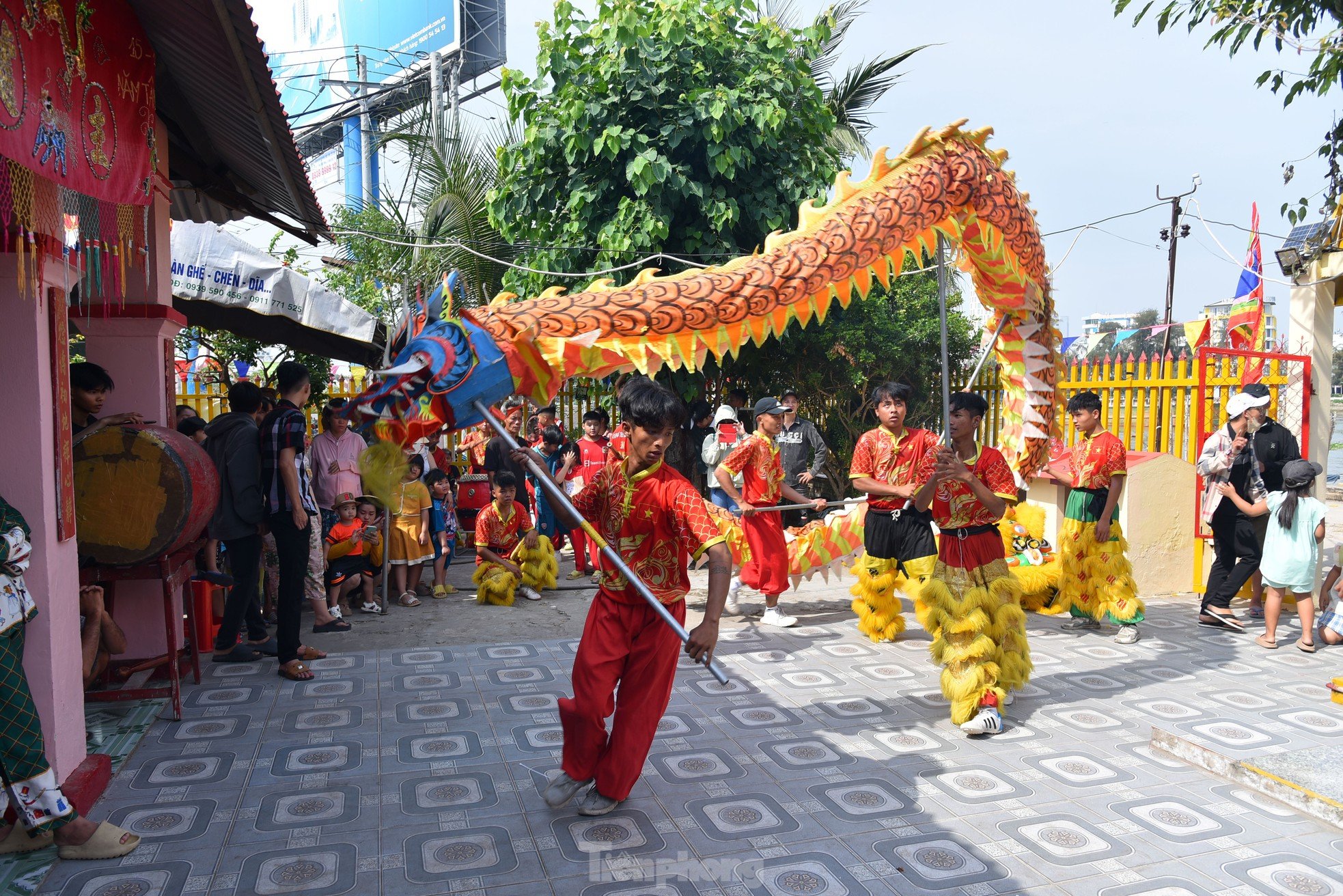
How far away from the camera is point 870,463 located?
19.1 ft

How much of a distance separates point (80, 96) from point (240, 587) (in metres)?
3.09

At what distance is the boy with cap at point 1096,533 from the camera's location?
6215 millimetres

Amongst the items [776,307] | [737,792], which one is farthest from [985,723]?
[776,307]

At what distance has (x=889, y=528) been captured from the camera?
636cm

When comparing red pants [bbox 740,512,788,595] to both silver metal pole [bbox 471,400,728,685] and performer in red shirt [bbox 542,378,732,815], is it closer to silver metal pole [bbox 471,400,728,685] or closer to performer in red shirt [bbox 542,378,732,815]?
performer in red shirt [bbox 542,378,732,815]

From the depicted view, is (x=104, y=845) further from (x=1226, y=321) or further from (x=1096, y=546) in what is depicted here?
(x=1226, y=321)

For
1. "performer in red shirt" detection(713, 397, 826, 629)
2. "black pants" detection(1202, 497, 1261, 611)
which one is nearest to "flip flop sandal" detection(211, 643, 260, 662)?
"performer in red shirt" detection(713, 397, 826, 629)

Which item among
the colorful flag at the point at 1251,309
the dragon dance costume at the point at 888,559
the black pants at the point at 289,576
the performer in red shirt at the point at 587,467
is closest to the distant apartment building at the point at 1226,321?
the colorful flag at the point at 1251,309

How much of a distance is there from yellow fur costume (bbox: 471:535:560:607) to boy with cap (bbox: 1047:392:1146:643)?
13.8 ft

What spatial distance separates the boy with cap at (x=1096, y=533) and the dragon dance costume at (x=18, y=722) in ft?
19.4

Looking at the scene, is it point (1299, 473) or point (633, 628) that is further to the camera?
point (1299, 473)

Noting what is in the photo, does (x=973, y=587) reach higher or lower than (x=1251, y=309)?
lower

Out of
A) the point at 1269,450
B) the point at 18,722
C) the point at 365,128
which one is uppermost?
the point at 365,128

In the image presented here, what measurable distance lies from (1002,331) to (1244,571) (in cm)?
278
